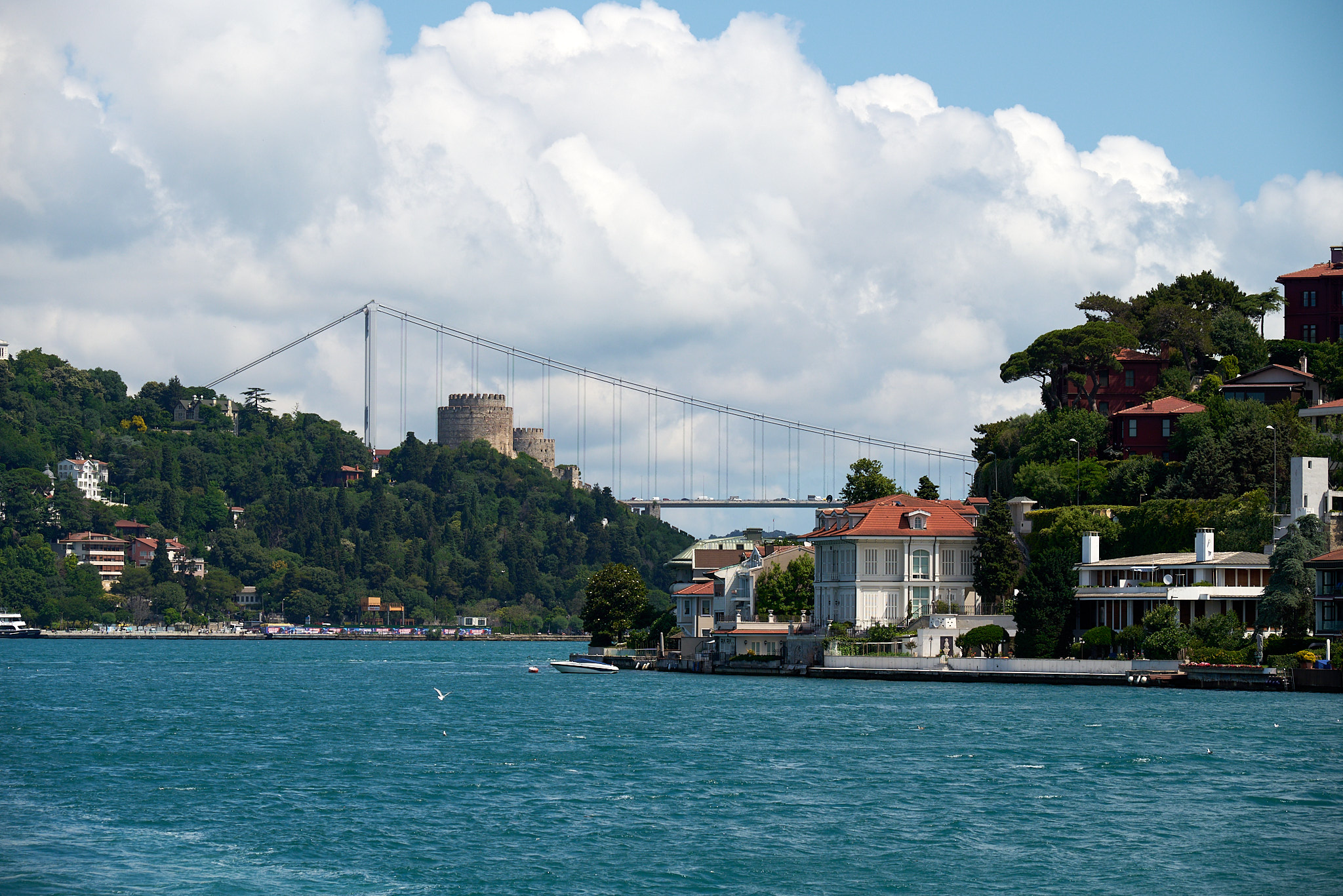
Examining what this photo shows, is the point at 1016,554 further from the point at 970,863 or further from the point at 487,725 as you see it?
the point at 970,863

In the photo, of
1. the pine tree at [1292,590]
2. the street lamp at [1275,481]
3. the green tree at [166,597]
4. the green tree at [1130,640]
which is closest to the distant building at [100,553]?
the green tree at [166,597]

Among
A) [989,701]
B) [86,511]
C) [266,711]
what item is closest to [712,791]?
[989,701]

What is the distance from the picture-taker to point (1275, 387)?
73125 millimetres

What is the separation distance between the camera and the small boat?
255 ft

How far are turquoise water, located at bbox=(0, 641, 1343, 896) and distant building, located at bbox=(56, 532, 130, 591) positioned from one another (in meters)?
137

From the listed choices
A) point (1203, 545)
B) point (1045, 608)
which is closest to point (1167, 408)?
point (1203, 545)

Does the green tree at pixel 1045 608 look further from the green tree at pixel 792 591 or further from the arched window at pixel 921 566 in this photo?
the green tree at pixel 792 591

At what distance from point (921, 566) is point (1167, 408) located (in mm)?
13030

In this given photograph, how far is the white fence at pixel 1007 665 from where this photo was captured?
5638cm

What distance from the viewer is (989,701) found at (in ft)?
167

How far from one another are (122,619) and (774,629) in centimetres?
12297

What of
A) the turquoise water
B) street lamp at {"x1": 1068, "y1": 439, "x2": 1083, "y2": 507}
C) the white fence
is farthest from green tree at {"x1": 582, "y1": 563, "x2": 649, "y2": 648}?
the turquoise water

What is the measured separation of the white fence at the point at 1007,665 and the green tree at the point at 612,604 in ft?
80.0

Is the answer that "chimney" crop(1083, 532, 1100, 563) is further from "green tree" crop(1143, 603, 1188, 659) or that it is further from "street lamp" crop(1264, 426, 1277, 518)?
"street lamp" crop(1264, 426, 1277, 518)
